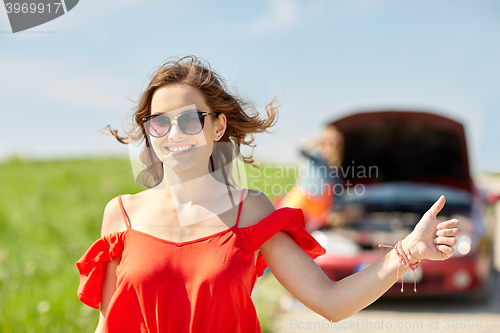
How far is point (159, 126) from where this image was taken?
1.69m

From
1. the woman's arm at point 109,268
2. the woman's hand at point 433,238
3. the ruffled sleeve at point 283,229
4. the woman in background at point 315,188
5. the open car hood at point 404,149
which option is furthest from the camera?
the open car hood at point 404,149

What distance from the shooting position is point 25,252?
6102mm

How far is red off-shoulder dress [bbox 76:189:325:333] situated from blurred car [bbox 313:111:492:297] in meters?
Answer: 2.94

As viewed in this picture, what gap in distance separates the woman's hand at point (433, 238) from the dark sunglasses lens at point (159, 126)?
0.95m

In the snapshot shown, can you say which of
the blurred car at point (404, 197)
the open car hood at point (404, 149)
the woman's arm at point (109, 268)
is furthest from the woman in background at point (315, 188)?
the woman's arm at point (109, 268)

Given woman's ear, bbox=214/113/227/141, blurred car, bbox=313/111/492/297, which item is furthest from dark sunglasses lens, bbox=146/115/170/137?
blurred car, bbox=313/111/492/297

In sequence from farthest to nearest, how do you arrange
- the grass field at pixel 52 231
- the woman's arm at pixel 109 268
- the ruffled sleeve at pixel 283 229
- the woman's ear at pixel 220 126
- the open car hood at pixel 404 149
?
the open car hood at pixel 404 149, the grass field at pixel 52 231, the woman's ear at pixel 220 126, the woman's arm at pixel 109 268, the ruffled sleeve at pixel 283 229

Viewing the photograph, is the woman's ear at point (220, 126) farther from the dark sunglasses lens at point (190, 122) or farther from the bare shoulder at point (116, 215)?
the bare shoulder at point (116, 215)

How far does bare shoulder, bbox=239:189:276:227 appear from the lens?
1.67 m

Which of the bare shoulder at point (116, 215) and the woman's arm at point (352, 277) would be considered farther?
the bare shoulder at point (116, 215)

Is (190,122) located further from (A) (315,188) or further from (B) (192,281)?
(A) (315,188)

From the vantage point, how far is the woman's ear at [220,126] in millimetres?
1814

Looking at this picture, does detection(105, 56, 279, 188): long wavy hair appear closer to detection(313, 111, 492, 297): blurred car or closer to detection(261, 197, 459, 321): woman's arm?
detection(261, 197, 459, 321): woman's arm

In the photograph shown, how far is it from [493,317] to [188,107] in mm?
3784
